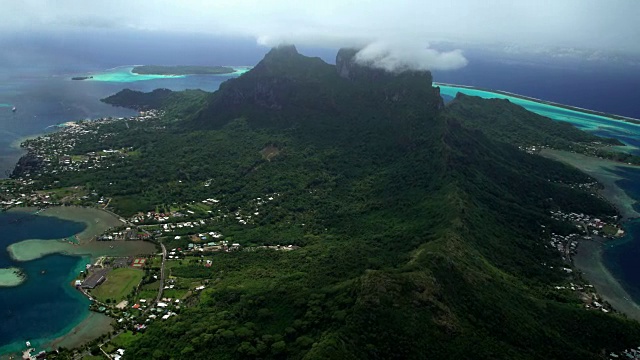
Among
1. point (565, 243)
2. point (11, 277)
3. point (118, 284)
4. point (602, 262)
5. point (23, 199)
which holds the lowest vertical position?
point (11, 277)

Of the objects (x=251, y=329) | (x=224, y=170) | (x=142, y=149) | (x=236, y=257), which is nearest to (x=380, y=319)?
(x=251, y=329)

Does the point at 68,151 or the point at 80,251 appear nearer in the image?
the point at 80,251

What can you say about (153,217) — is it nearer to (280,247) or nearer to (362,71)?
(280,247)

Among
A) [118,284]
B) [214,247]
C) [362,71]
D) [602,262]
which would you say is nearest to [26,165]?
[118,284]

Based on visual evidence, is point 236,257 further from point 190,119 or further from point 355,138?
point 190,119

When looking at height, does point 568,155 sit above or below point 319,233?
above

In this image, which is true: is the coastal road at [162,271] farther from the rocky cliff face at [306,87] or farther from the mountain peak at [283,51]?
the mountain peak at [283,51]

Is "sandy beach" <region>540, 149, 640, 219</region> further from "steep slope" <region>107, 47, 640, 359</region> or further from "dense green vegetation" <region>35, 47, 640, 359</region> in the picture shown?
"steep slope" <region>107, 47, 640, 359</region>
